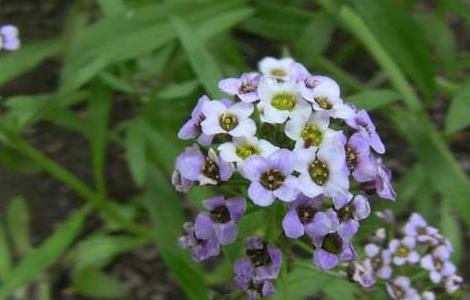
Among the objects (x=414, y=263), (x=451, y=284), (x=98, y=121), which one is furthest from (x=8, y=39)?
(x=451, y=284)

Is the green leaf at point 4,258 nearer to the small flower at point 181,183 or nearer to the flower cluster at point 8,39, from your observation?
the flower cluster at point 8,39

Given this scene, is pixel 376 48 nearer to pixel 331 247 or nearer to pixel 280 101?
pixel 280 101

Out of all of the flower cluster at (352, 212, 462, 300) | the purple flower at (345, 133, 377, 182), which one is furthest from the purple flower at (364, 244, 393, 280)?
the purple flower at (345, 133, 377, 182)

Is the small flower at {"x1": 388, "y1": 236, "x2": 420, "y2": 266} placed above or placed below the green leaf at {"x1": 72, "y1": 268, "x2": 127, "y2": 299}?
above

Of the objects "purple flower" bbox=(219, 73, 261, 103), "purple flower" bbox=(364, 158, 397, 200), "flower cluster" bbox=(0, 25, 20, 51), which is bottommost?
"flower cluster" bbox=(0, 25, 20, 51)

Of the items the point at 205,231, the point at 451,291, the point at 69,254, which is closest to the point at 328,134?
the point at 205,231

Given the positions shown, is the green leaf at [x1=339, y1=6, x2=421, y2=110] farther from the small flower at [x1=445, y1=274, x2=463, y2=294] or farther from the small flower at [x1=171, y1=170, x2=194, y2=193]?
the small flower at [x1=171, y1=170, x2=194, y2=193]

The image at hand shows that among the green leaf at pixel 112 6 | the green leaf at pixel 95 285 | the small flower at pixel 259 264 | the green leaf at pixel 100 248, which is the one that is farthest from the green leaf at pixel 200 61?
the green leaf at pixel 95 285
